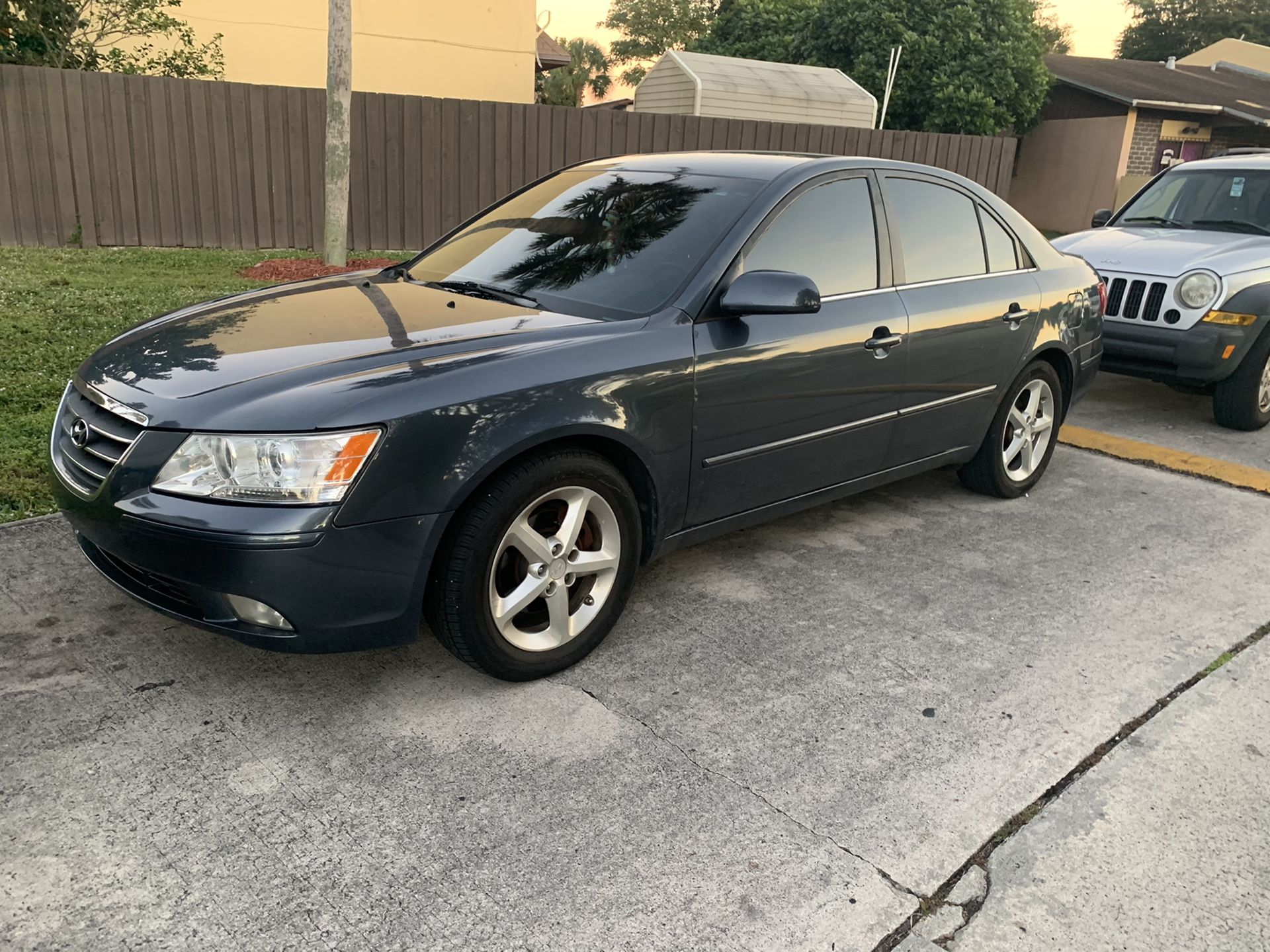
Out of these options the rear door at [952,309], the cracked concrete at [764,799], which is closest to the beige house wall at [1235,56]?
the rear door at [952,309]

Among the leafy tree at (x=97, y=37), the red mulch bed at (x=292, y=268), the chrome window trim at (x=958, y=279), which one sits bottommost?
the red mulch bed at (x=292, y=268)

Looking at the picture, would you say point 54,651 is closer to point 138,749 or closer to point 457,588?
point 138,749

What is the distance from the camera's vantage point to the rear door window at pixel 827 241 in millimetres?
3791

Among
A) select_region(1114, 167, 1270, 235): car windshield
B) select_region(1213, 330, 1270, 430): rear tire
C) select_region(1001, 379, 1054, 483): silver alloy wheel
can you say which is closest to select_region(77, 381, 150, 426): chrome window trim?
select_region(1001, 379, 1054, 483): silver alloy wheel

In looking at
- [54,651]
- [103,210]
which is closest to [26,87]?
[103,210]

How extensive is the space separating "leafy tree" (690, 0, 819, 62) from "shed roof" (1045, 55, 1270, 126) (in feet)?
24.2

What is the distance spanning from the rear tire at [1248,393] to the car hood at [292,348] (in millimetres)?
5251

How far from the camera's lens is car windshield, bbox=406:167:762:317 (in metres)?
3.60

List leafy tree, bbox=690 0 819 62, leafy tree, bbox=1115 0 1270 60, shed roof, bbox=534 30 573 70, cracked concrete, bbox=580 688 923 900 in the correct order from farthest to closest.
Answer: leafy tree, bbox=1115 0 1270 60, leafy tree, bbox=690 0 819 62, shed roof, bbox=534 30 573 70, cracked concrete, bbox=580 688 923 900

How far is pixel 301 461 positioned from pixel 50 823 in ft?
3.54

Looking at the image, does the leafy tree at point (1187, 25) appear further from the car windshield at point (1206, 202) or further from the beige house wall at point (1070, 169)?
the car windshield at point (1206, 202)

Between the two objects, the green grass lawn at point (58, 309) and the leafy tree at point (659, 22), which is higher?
the leafy tree at point (659, 22)

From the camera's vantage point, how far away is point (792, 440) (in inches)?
151

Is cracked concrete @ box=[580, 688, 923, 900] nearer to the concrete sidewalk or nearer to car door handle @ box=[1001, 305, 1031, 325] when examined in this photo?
the concrete sidewalk
